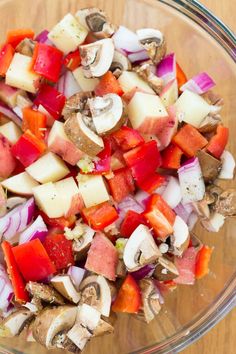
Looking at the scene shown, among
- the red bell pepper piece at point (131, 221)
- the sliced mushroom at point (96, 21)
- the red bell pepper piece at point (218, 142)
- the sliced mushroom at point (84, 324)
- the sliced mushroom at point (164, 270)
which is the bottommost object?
the sliced mushroom at point (84, 324)

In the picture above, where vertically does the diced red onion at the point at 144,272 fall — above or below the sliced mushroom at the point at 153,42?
below

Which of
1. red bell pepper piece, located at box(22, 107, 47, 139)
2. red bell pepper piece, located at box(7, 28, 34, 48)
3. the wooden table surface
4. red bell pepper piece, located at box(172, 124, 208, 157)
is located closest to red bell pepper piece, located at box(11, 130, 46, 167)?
red bell pepper piece, located at box(22, 107, 47, 139)

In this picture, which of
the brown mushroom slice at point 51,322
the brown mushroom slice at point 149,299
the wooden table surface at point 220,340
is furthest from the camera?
the wooden table surface at point 220,340

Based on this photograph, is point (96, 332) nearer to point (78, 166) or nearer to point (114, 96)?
point (78, 166)

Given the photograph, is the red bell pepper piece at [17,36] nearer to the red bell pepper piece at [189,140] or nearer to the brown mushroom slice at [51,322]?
the red bell pepper piece at [189,140]

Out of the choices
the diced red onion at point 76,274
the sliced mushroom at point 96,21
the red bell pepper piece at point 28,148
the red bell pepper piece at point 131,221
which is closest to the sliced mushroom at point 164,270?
the red bell pepper piece at point 131,221

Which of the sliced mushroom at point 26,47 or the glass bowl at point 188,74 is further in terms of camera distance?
the glass bowl at point 188,74

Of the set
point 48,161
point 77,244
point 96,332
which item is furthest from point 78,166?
point 96,332

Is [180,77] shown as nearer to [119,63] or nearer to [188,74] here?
[188,74]

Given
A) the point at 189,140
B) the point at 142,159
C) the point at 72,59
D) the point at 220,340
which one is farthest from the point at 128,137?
the point at 220,340
